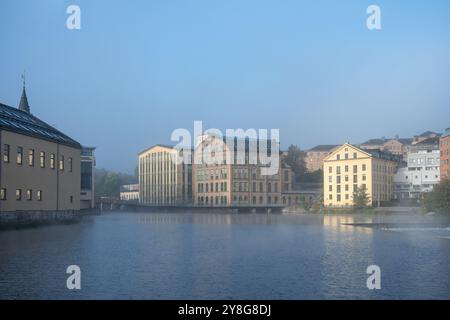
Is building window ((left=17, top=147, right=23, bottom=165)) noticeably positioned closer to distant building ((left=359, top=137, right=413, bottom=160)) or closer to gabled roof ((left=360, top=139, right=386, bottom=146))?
distant building ((left=359, top=137, right=413, bottom=160))

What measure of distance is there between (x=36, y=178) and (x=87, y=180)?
4578 cm

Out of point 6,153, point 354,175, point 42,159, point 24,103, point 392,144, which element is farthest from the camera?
point 392,144

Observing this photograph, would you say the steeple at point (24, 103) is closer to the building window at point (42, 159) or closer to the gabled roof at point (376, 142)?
the building window at point (42, 159)

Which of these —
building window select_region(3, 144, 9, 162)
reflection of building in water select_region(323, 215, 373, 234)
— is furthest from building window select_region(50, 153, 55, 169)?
reflection of building in water select_region(323, 215, 373, 234)

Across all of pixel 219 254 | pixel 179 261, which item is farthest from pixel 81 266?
pixel 219 254

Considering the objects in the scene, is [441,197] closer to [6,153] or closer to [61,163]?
[61,163]

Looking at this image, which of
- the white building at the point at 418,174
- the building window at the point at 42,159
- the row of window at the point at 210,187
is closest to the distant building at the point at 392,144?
the white building at the point at 418,174

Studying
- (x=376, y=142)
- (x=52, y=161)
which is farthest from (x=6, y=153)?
(x=376, y=142)

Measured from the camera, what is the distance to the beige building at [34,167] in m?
44.3

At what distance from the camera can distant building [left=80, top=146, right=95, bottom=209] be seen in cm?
9406

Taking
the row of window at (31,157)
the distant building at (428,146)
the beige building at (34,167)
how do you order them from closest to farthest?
the row of window at (31,157) < the beige building at (34,167) < the distant building at (428,146)

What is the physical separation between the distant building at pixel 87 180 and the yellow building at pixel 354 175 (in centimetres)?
5062

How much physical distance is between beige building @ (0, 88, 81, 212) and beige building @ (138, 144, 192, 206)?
7587 cm

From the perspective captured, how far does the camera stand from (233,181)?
13250 centimetres
